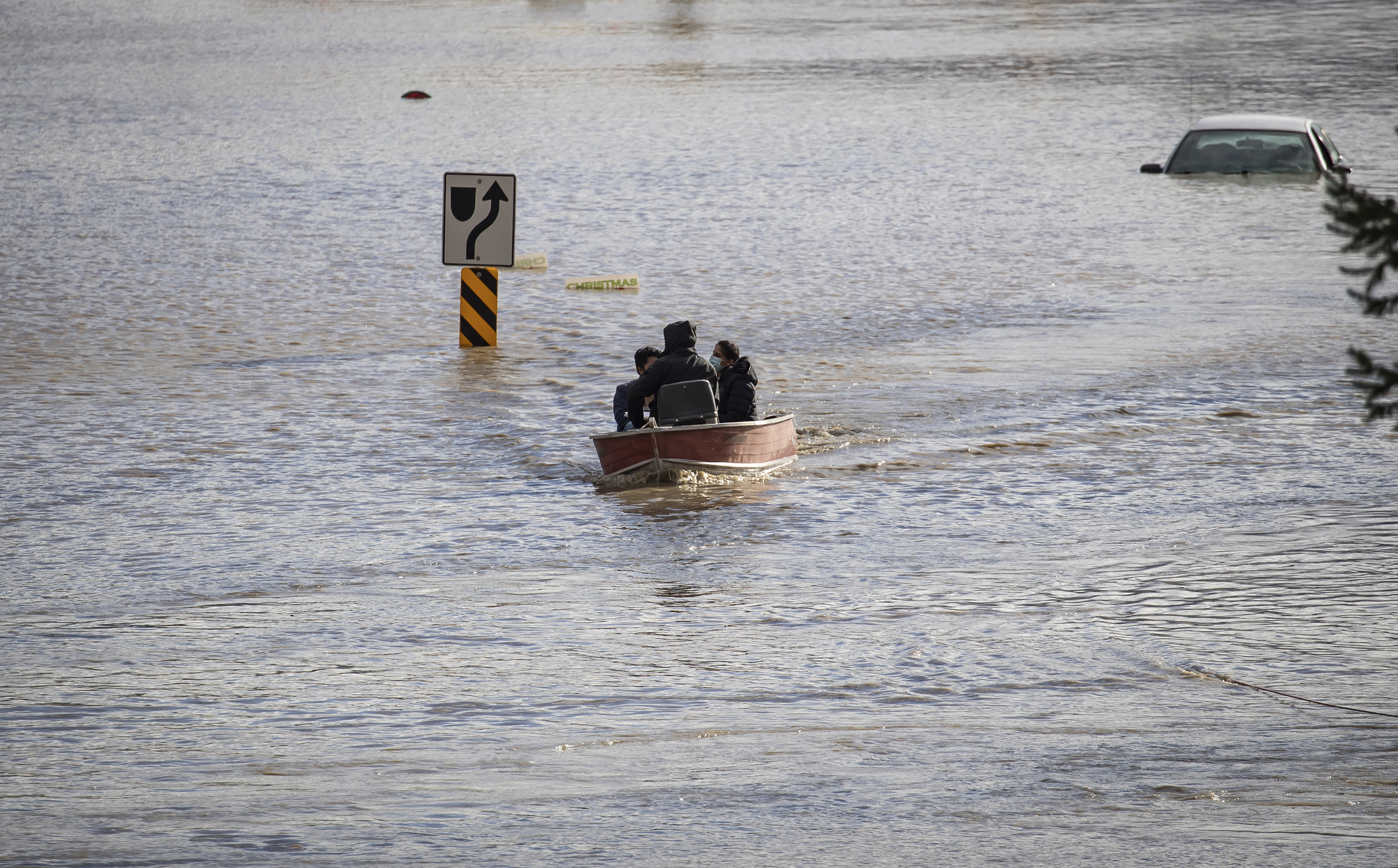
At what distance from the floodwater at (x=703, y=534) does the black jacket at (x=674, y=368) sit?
81cm

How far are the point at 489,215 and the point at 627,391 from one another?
3985 millimetres

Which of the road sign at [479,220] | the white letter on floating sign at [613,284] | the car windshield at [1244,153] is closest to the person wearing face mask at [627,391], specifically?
the road sign at [479,220]

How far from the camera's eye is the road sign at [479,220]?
17.3 m

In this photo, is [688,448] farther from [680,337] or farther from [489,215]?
[489,215]

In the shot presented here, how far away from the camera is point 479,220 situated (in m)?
17.4

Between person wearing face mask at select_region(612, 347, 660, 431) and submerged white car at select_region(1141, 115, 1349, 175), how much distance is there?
52.9 ft

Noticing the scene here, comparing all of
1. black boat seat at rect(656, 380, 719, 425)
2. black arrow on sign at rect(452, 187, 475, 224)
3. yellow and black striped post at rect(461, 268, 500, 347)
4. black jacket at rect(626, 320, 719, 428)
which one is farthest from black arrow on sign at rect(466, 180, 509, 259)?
black boat seat at rect(656, 380, 719, 425)

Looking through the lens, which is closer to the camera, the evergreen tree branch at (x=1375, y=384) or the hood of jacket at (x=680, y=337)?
the evergreen tree branch at (x=1375, y=384)

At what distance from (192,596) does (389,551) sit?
1.50 m

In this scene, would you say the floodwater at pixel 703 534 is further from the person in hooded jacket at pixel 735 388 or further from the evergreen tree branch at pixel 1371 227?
the evergreen tree branch at pixel 1371 227

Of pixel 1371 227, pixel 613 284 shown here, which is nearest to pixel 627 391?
pixel 613 284

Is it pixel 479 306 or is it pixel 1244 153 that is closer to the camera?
pixel 479 306

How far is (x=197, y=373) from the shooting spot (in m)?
18.1

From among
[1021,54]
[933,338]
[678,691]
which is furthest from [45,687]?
[1021,54]
